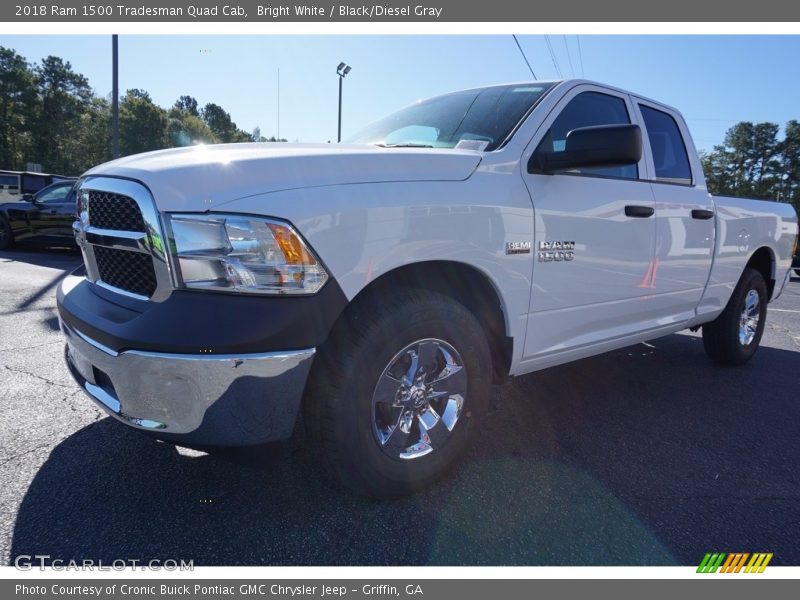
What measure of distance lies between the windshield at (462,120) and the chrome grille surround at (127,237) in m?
1.43

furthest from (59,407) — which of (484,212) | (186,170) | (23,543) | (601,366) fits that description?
(601,366)

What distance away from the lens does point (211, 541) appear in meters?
1.91

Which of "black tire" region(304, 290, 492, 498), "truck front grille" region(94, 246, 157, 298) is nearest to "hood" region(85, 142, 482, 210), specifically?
"truck front grille" region(94, 246, 157, 298)

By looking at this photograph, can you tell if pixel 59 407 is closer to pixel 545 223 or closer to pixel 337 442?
pixel 337 442

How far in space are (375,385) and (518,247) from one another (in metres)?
0.93

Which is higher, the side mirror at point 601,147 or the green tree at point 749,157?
the green tree at point 749,157

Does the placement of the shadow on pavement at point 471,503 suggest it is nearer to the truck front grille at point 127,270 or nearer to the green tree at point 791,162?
the truck front grille at point 127,270

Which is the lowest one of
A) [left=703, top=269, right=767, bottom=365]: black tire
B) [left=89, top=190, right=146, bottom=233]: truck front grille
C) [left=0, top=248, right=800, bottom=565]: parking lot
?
[left=0, top=248, right=800, bottom=565]: parking lot

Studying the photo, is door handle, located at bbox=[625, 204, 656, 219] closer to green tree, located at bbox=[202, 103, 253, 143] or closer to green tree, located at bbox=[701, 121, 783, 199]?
green tree, located at bbox=[701, 121, 783, 199]

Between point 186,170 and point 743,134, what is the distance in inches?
3276

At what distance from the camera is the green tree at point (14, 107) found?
200 ft

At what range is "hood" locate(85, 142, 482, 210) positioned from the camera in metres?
1.77

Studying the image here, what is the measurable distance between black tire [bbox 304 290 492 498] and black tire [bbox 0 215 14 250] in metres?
11.7

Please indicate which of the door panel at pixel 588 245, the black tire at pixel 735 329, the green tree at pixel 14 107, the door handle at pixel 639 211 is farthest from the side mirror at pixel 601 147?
the green tree at pixel 14 107
